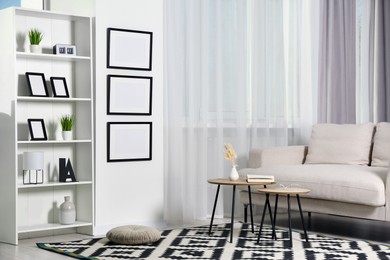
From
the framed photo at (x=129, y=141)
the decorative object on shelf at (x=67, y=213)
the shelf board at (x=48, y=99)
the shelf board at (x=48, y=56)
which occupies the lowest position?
the decorative object on shelf at (x=67, y=213)

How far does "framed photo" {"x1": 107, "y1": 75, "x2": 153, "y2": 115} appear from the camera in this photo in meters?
5.30

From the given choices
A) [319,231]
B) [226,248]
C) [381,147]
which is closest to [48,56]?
[226,248]

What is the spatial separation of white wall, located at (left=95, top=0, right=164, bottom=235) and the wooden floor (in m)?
0.37

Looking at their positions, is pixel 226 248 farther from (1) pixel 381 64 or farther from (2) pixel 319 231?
(1) pixel 381 64

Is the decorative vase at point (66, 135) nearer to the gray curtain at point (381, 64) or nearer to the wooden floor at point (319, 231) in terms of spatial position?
the wooden floor at point (319, 231)

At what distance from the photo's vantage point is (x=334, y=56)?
6809mm

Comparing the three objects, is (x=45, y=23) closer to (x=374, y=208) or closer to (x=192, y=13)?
(x=192, y=13)

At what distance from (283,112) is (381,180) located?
1.94 m

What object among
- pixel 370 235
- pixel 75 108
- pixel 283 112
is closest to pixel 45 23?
pixel 75 108

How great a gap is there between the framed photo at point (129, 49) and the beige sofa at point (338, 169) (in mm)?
1215

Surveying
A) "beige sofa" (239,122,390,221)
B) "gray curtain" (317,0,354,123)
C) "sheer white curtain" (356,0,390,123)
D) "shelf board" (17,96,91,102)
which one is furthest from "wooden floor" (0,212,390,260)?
"sheer white curtain" (356,0,390,123)

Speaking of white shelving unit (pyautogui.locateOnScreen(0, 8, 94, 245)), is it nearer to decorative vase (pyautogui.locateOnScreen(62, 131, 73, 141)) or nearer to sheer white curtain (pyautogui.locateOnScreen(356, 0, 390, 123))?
decorative vase (pyautogui.locateOnScreen(62, 131, 73, 141))

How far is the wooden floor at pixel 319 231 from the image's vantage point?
4406 millimetres

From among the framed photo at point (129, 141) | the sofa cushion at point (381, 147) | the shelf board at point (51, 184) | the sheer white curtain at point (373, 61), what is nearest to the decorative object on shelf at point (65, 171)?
the shelf board at point (51, 184)
